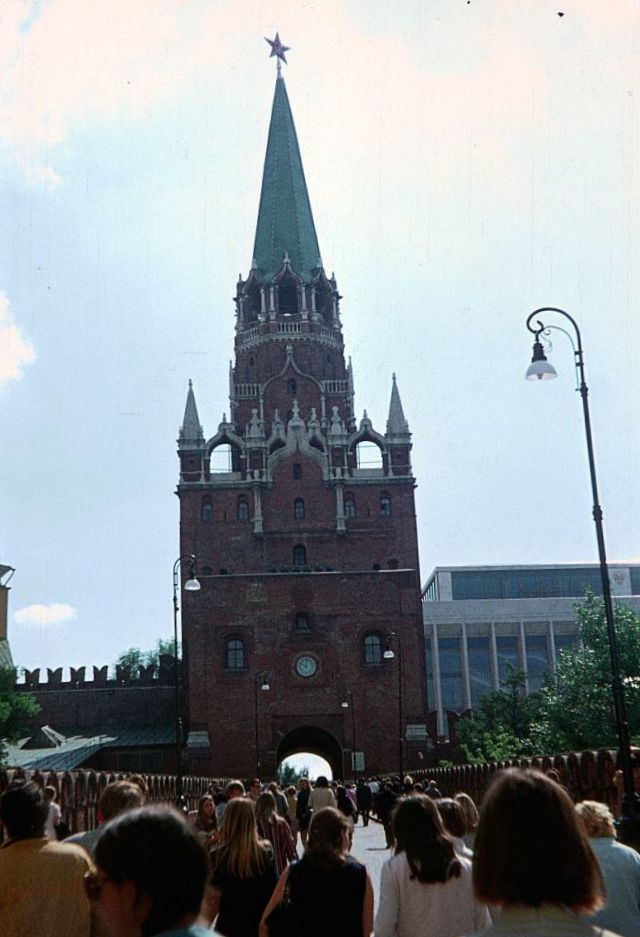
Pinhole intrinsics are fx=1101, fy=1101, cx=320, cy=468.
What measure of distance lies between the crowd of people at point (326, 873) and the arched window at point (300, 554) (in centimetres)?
4591

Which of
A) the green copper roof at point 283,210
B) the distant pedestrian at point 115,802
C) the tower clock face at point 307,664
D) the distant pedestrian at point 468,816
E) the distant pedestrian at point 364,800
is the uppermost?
the green copper roof at point 283,210

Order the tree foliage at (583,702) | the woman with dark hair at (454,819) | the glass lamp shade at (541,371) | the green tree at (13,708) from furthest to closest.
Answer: the green tree at (13,708)
the tree foliage at (583,702)
the glass lamp shade at (541,371)
the woman with dark hair at (454,819)

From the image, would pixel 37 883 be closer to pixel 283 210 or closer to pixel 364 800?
pixel 364 800

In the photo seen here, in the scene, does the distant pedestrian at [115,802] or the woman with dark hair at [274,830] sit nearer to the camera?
the distant pedestrian at [115,802]

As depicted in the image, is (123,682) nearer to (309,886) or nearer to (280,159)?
(280,159)

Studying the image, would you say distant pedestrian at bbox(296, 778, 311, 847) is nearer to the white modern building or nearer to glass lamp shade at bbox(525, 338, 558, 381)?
glass lamp shade at bbox(525, 338, 558, 381)

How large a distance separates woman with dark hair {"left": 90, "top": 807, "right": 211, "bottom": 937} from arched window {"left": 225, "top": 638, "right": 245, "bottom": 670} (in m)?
49.9

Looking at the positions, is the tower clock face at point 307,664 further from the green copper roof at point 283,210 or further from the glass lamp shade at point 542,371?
the glass lamp shade at point 542,371

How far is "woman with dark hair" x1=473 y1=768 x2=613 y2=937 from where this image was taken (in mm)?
3158

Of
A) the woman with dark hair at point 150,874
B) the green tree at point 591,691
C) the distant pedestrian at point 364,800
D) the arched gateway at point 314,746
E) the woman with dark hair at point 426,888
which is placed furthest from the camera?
the arched gateway at point 314,746

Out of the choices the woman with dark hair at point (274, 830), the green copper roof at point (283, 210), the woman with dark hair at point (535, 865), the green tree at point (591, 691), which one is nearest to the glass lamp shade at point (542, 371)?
the woman with dark hair at point (274, 830)

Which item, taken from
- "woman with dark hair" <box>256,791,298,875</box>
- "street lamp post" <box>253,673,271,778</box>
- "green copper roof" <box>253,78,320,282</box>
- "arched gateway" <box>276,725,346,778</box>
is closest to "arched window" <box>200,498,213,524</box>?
"street lamp post" <box>253,673,271,778</box>

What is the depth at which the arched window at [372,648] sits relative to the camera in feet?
173

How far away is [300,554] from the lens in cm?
5675
